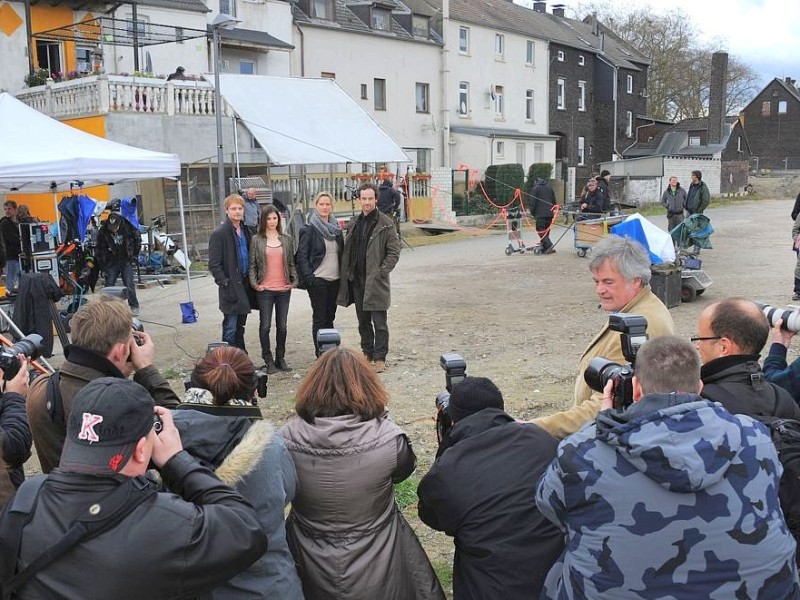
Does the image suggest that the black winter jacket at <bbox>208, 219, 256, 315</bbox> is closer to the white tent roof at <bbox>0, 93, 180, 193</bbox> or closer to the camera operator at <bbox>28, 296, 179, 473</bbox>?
the white tent roof at <bbox>0, 93, 180, 193</bbox>

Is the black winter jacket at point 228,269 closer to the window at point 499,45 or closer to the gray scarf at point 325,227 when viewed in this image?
the gray scarf at point 325,227

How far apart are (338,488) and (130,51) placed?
22646 millimetres

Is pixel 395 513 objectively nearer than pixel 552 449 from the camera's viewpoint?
No

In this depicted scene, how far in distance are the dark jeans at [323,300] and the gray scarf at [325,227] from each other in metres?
0.41

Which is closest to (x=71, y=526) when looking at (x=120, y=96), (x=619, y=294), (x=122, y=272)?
(x=619, y=294)

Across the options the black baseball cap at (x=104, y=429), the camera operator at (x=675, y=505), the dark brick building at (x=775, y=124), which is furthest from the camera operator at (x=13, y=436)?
the dark brick building at (x=775, y=124)

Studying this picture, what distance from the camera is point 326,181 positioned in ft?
76.4

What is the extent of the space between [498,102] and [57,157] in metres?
31.0

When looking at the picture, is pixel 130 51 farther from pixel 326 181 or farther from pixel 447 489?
pixel 447 489

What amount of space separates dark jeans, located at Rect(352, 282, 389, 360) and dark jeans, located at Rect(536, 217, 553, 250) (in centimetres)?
985

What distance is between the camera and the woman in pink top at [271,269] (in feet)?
24.1

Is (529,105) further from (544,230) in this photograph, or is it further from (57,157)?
(57,157)

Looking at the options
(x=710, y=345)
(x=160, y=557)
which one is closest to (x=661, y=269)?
(x=710, y=345)

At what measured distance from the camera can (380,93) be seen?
103 feet
